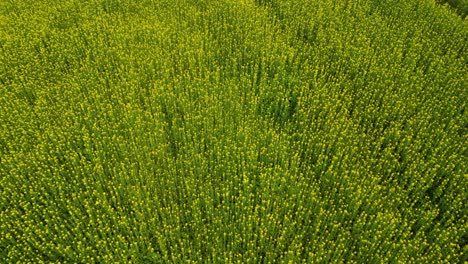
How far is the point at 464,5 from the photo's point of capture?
845cm

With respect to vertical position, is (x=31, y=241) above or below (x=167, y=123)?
below

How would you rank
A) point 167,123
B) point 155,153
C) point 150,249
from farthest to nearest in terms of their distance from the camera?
point 167,123, point 155,153, point 150,249

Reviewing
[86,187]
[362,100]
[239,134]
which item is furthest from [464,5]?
[86,187]

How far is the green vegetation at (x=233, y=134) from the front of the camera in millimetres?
4344

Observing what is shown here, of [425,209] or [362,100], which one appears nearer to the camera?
[425,209]

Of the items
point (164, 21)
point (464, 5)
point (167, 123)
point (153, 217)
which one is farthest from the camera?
point (464, 5)

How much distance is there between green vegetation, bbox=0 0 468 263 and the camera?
434cm

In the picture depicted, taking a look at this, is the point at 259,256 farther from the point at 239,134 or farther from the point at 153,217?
the point at 239,134

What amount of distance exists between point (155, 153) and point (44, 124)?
5.76 feet

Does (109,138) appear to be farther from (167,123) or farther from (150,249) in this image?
(150,249)

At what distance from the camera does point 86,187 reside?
15.4 feet

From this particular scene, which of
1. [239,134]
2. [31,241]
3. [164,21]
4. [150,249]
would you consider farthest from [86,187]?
[164,21]

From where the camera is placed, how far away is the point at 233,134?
17.9ft

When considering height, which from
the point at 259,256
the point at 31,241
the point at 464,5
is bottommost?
the point at 31,241
